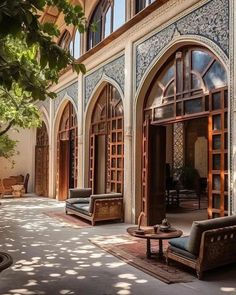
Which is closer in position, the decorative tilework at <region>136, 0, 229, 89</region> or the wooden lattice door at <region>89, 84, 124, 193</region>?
the decorative tilework at <region>136, 0, 229, 89</region>

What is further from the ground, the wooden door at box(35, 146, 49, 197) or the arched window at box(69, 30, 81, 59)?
the arched window at box(69, 30, 81, 59)

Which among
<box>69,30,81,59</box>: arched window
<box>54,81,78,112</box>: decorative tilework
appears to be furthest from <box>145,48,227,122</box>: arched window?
<box>69,30,81,59</box>: arched window

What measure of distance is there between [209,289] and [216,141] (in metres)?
2.33

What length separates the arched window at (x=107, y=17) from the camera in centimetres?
807

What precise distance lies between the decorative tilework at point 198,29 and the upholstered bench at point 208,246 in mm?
2464

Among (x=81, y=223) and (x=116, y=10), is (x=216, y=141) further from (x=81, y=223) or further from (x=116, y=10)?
(x=116, y=10)

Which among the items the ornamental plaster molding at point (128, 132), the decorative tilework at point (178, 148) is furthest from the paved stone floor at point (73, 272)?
the decorative tilework at point (178, 148)

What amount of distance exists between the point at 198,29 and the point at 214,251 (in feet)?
11.2

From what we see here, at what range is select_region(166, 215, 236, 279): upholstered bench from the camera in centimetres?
388

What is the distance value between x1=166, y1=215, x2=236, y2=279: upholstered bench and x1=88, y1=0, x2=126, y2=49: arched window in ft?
17.6

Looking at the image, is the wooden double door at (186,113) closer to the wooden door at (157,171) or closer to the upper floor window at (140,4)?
the wooden door at (157,171)

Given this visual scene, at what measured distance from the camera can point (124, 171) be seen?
7559mm

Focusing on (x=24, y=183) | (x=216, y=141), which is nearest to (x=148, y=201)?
(x=216, y=141)

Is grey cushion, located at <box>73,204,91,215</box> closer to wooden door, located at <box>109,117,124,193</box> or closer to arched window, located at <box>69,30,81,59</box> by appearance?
wooden door, located at <box>109,117,124,193</box>
